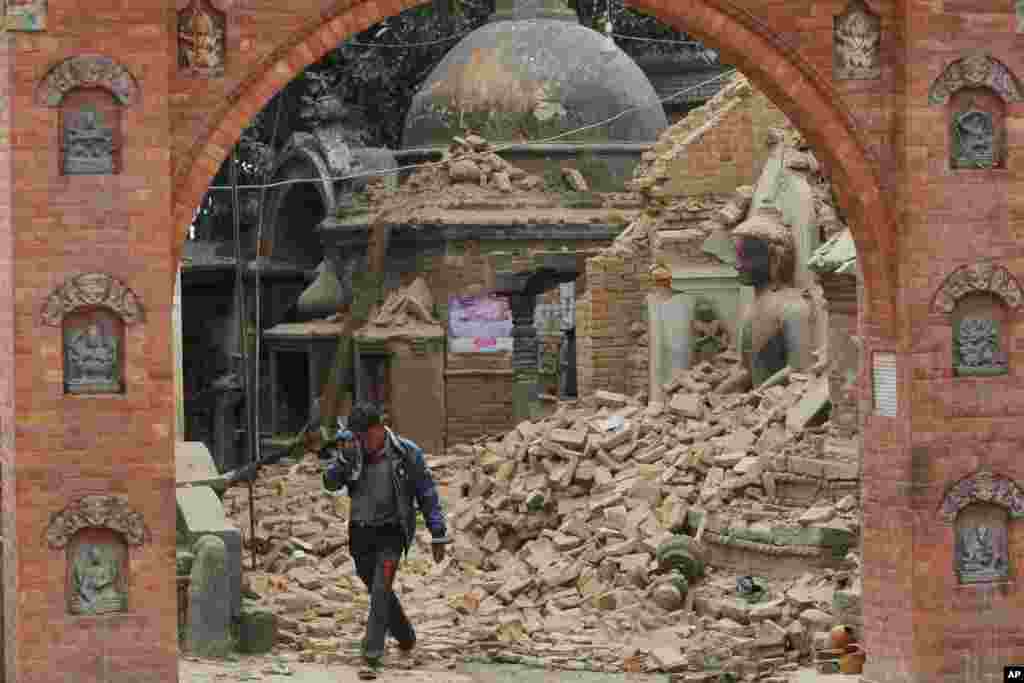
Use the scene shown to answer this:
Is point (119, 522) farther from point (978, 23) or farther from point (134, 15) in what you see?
point (978, 23)

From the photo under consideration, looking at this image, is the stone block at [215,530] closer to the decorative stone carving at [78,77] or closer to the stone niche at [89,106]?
the stone niche at [89,106]

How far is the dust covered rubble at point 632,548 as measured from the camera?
15.8 m

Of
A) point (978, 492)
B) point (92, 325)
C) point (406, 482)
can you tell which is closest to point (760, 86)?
point (978, 492)

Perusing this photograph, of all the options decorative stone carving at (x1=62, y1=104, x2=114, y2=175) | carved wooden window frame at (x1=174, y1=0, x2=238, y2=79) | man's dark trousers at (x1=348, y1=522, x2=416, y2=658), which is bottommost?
man's dark trousers at (x1=348, y1=522, x2=416, y2=658)

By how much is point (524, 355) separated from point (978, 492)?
17.9m

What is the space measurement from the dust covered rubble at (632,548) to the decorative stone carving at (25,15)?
4780 millimetres

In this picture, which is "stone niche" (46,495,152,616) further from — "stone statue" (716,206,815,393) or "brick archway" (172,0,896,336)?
"stone statue" (716,206,815,393)

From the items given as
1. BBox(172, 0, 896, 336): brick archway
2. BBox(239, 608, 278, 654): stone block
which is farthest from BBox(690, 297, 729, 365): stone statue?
BBox(172, 0, 896, 336): brick archway

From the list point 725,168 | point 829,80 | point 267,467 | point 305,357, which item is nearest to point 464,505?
point 725,168

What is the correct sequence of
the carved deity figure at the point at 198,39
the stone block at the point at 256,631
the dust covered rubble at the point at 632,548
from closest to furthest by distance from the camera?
the carved deity figure at the point at 198,39 < the stone block at the point at 256,631 < the dust covered rubble at the point at 632,548

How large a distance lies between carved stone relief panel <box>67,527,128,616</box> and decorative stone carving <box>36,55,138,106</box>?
216 centimetres

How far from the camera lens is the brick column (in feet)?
99.4

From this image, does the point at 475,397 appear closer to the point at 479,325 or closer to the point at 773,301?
the point at 479,325

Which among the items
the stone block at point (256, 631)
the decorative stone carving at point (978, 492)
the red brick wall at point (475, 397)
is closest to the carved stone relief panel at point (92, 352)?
the stone block at point (256, 631)
